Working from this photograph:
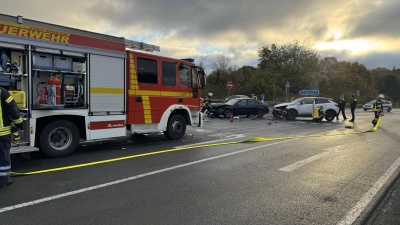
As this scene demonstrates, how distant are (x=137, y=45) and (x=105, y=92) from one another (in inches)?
73.3

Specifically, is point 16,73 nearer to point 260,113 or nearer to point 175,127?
point 175,127

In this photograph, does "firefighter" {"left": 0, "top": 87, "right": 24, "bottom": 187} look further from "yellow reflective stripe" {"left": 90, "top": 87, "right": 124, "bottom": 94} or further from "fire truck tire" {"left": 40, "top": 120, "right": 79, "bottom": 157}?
"yellow reflective stripe" {"left": 90, "top": 87, "right": 124, "bottom": 94}

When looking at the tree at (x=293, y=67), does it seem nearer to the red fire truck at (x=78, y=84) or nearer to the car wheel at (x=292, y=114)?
the car wheel at (x=292, y=114)

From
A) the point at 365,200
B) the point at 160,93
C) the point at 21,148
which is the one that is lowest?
the point at 365,200

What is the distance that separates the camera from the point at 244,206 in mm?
4109

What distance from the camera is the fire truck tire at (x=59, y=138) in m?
6.68

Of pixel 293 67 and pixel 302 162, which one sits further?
pixel 293 67

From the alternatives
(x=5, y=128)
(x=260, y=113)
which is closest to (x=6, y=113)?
(x=5, y=128)

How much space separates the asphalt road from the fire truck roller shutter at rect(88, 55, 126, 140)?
2.02ft

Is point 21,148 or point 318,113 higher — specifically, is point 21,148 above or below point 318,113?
below

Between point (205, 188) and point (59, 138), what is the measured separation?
4.07 m

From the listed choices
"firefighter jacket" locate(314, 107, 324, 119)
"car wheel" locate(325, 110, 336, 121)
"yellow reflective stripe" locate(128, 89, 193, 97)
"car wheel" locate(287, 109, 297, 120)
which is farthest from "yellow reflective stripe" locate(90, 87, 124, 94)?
"car wheel" locate(325, 110, 336, 121)

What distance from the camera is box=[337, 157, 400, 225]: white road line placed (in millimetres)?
Answer: 3730

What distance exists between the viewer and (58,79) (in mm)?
6859
